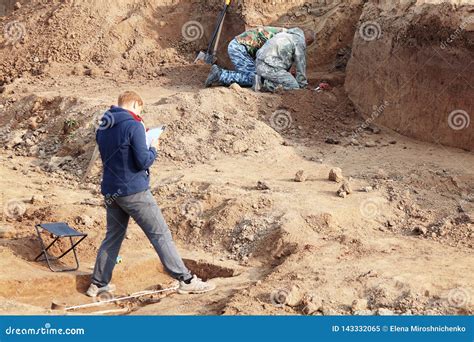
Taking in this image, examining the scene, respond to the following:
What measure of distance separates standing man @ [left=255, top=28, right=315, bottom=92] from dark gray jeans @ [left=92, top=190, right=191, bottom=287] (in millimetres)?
5122

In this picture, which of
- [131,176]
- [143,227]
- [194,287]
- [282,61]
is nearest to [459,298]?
[194,287]

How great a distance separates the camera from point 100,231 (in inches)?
324

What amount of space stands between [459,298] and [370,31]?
229 inches

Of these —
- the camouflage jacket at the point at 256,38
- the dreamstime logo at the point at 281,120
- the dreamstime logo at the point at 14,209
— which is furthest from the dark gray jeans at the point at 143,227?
the camouflage jacket at the point at 256,38

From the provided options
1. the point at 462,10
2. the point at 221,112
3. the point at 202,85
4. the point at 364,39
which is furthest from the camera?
the point at 202,85

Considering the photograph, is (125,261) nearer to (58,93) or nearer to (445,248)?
(445,248)

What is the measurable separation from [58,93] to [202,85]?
2029mm

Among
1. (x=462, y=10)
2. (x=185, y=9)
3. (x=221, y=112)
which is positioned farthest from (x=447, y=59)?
(x=185, y=9)

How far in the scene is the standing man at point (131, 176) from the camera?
6.53m

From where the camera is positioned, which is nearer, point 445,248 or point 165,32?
point 445,248

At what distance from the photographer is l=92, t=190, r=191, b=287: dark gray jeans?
6.66 metres

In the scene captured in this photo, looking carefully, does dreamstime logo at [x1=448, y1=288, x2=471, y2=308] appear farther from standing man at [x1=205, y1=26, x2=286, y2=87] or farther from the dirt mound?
standing man at [x1=205, y1=26, x2=286, y2=87]

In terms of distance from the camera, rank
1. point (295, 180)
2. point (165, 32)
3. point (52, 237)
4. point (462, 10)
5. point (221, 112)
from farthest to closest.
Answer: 1. point (165, 32)
2. point (221, 112)
3. point (462, 10)
4. point (295, 180)
5. point (52, 237)

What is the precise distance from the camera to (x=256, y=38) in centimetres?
1222
